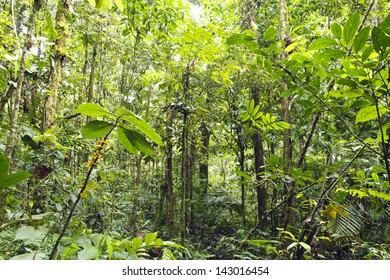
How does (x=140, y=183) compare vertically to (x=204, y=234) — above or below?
above

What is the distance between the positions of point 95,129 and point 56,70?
6.16 feet

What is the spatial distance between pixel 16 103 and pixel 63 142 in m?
0.96

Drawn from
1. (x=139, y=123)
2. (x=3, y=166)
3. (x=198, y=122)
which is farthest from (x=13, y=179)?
(x=198, y=122)

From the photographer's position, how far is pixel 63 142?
80.2 inches

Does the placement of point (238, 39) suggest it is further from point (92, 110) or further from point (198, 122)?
point (198, 122)

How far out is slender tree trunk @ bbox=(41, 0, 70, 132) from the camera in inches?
79.9

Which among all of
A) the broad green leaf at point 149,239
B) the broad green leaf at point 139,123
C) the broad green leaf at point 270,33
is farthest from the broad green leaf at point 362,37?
the broad green leaf at point 149,239

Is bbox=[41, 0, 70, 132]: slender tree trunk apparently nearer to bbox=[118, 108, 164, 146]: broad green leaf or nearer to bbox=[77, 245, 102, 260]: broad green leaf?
bbox=[77, 245, 102, 260]: broad green leaf

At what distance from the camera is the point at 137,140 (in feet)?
1.72

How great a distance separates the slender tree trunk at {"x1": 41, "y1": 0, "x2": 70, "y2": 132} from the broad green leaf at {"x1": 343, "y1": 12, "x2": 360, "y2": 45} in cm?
183

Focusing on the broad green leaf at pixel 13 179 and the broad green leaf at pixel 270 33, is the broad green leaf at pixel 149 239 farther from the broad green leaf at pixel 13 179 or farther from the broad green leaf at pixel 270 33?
the broad green leaf at pixel 270 33
